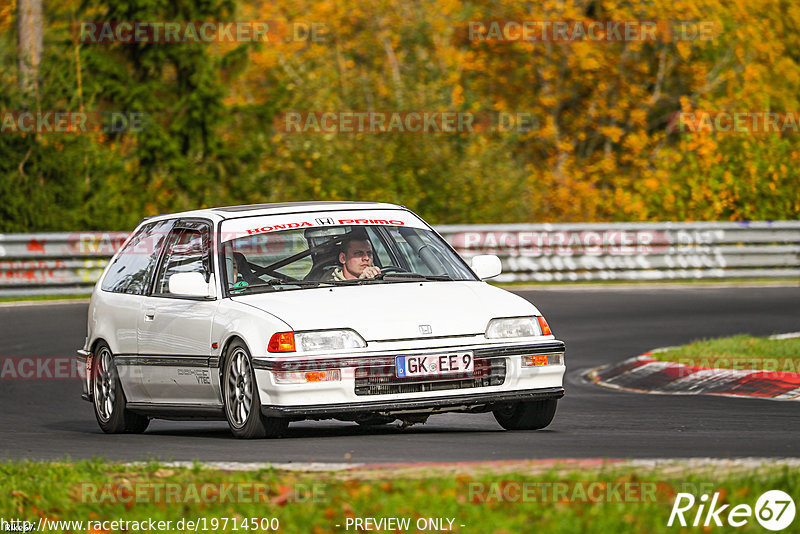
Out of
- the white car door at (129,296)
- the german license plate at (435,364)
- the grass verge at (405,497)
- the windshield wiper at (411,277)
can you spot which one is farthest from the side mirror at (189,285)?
the grass verge at (405,497)

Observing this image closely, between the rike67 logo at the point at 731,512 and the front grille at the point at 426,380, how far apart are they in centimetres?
312

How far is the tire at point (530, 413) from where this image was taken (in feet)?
32.1

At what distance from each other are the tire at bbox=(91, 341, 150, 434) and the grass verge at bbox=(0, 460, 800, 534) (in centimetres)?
358

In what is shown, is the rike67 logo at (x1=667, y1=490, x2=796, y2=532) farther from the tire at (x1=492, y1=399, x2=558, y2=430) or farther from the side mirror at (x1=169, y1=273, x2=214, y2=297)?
the side mirror at (x1=169, y1=273, x2=214, y2=297)

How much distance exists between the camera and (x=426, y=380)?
912 centimetres

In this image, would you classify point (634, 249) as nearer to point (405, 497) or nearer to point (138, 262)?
point (138, 262)

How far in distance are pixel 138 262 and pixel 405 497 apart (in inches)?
217

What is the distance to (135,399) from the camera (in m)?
10.8

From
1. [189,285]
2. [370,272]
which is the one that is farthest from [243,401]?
[370,272]

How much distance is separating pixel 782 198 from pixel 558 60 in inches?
578

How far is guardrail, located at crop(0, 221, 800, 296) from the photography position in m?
27.1

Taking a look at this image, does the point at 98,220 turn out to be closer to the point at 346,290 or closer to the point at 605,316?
the point at 605,316

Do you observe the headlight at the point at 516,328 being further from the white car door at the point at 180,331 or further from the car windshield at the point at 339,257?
the white car door at the point at 180,331

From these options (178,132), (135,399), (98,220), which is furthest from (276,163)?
(135,399)
